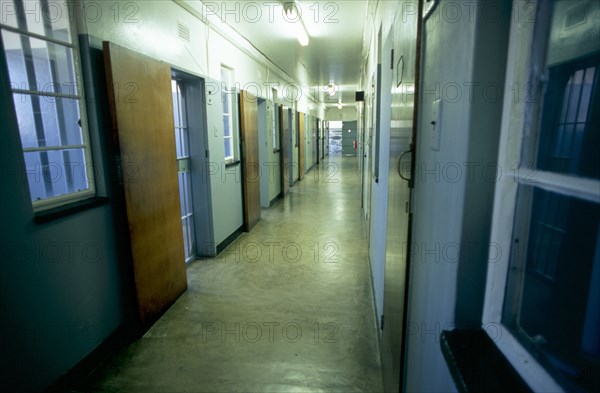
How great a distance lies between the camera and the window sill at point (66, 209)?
1736mm

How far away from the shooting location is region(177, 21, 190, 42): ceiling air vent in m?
3.02

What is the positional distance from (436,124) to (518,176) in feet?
1.18

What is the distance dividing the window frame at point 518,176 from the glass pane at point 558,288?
20mm

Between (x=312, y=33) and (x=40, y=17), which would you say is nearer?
(x=40, y=17)

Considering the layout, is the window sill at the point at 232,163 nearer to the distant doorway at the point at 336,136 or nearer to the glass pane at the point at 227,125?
the glass pane at the point at 227,125

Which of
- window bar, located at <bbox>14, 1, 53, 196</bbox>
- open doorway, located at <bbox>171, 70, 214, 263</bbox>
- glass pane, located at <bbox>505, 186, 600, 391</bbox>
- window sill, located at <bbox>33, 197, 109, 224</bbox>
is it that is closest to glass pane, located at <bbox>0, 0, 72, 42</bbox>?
window bar, located at <bbox>14, 1, 53, 196</bbox>

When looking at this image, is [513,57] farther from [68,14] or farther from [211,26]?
[211,26]

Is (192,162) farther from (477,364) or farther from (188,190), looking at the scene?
(477,364)

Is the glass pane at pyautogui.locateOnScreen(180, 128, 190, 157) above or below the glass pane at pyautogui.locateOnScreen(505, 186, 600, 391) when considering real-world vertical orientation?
above

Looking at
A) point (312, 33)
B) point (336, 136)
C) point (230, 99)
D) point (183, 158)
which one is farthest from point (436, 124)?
point (336, 136)

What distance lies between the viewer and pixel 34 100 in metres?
1.78

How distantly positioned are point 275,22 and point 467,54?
3.90 metres

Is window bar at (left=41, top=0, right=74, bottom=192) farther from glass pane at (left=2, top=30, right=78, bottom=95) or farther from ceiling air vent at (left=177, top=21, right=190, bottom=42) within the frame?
ceiling air vent at (left=177, top=21, right=190, bottom=42)

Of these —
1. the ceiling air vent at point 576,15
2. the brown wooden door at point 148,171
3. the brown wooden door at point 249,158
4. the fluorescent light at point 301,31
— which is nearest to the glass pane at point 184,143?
the brown wooden door at point 148,171
